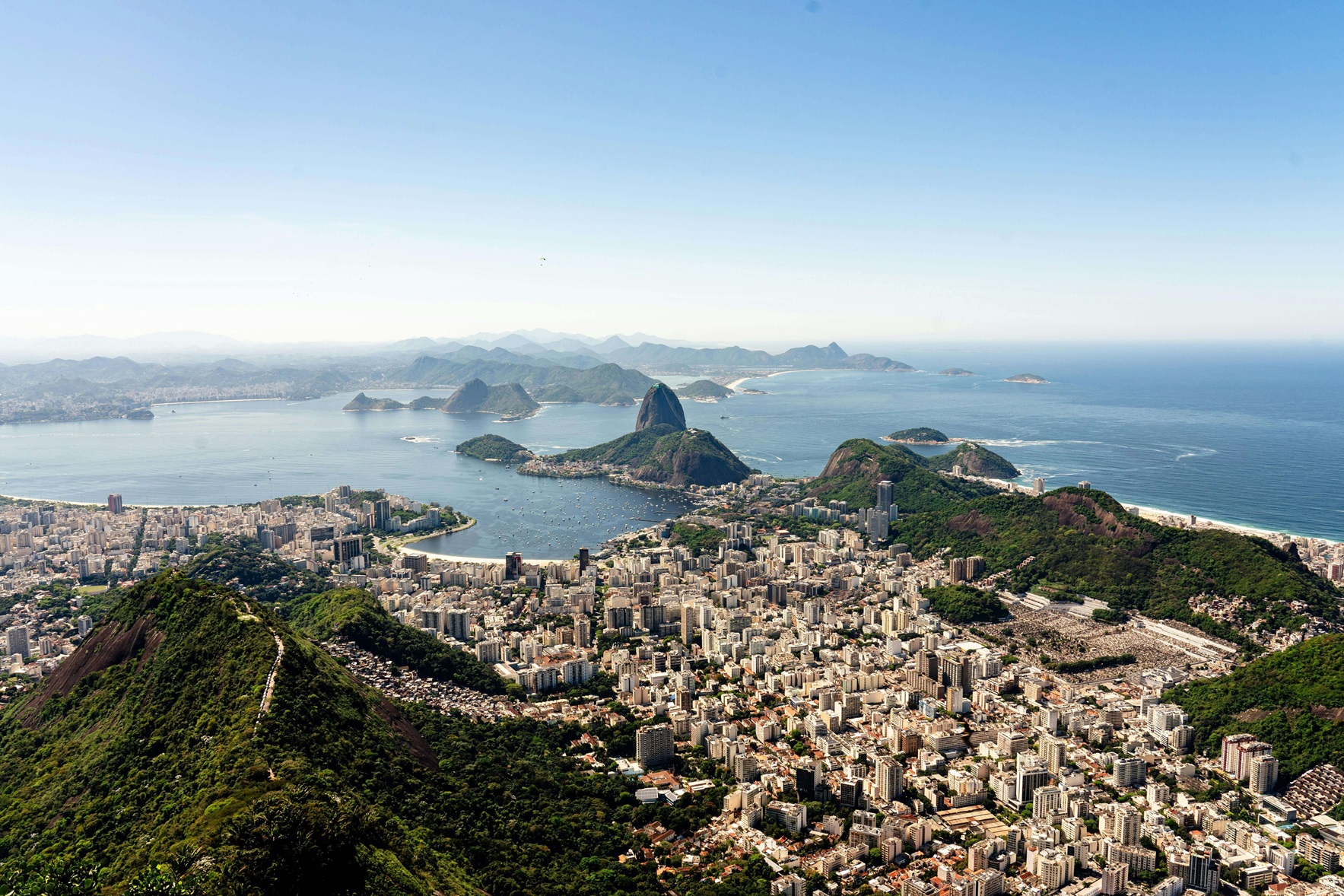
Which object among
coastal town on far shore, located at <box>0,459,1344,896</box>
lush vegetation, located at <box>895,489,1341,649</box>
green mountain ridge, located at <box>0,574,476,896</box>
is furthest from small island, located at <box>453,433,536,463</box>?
green mountain ridge, located at <box>0,574,476,896</box>

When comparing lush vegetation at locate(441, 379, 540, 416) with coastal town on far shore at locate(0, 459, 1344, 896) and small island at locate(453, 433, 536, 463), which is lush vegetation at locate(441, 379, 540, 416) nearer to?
small island at locate(453, 433, 536, 463)

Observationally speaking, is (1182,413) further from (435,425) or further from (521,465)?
(435,425)

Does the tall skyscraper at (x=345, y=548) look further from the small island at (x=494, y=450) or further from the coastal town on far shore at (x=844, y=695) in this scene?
the small island at (x=494, y=450)

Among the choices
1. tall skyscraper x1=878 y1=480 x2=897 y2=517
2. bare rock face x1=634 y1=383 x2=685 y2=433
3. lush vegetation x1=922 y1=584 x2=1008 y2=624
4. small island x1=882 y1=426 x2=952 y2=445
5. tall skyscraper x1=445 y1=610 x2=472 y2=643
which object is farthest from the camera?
bare rock face x1=634 y1=383 x2=685 y2=433

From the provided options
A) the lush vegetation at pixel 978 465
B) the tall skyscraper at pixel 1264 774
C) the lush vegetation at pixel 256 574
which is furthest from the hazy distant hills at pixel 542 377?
the tall skyscraper at pixel 1264 774

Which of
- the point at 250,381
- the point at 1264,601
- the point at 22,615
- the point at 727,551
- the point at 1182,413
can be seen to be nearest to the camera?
the point at 1264,601

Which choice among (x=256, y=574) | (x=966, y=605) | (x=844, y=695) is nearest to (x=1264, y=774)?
(x=844, y=695)

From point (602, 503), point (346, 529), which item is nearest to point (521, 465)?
point (602, 503)
